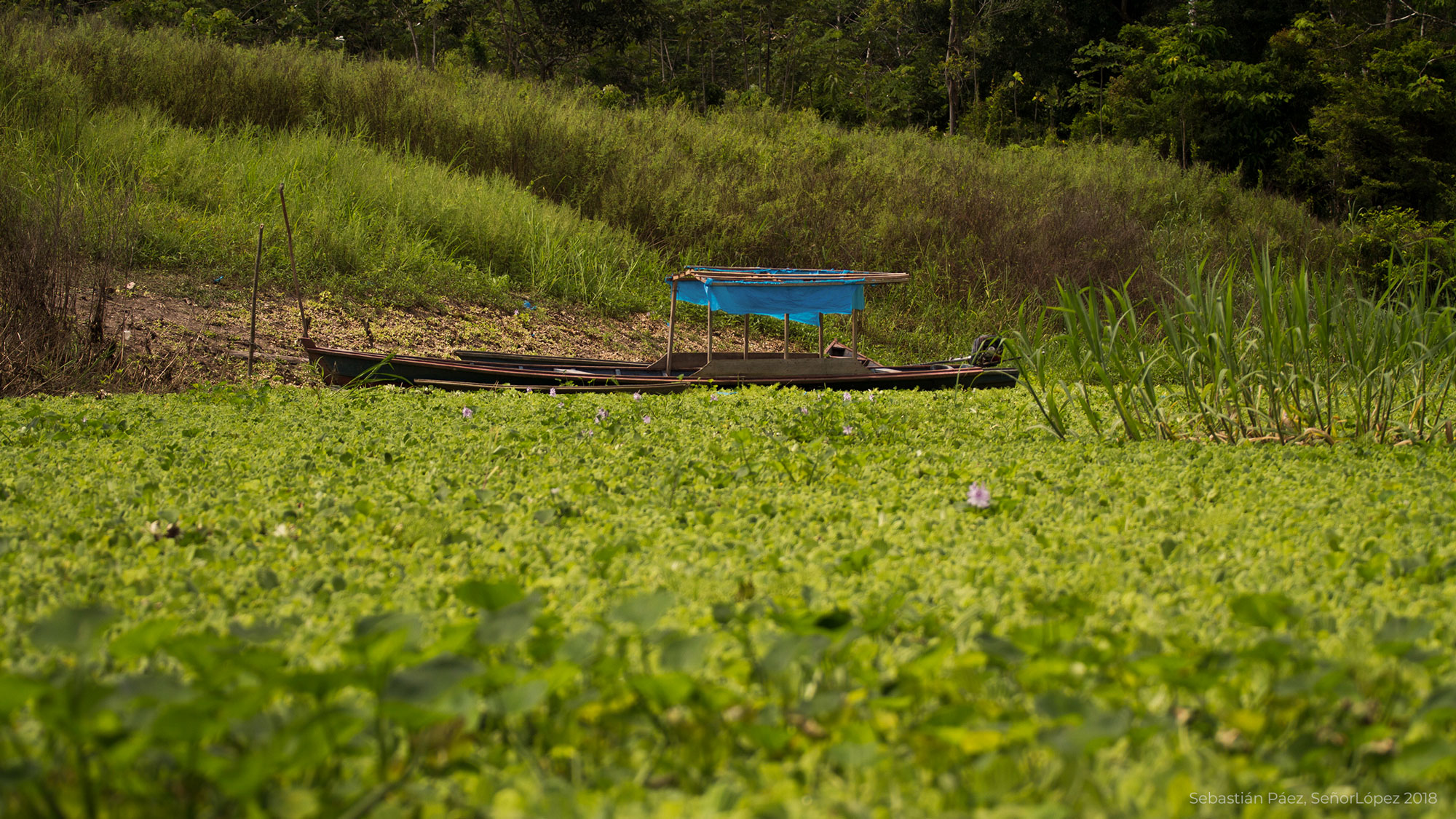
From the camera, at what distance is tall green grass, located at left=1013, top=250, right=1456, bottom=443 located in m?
3.54

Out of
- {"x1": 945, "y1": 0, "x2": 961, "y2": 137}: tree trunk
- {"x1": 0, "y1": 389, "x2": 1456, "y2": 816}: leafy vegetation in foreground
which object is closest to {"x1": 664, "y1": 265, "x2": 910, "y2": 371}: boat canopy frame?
{"x1": 0, "y1": 389, "x2": 1456, "y2": 816}: leafy vegetation in foreground

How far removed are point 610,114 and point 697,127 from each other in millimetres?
1338

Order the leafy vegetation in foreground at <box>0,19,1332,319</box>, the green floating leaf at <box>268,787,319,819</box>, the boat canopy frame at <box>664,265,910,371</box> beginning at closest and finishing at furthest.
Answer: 1. the green floating leaf at <box>268,787,319,819</box>
2. the boat canopy frame at <box>664,265,910,371</box>
3. the leafy vegetation in foreground at <box>0,19,1332,319</box>

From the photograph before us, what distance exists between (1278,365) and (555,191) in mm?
10396

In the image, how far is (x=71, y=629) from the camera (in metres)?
1.15

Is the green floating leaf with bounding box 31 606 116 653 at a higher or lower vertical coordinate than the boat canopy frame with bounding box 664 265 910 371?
lower

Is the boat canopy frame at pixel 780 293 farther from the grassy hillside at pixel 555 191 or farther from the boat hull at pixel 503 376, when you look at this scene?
the grassy hillside at pixel 555 191

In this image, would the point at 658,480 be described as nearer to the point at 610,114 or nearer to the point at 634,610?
the point at 634,610

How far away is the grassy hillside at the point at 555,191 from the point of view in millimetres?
9555

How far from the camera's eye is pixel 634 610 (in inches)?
51.0

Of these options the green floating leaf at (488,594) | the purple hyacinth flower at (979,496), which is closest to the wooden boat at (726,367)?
the purple hyacinth flower at (979,496)

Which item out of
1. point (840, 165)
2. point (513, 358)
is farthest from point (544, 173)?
point (513, 358)

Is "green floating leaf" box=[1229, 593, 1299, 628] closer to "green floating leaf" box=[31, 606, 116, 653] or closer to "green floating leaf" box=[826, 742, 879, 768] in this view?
"green floating leaf" box=[826, 742, 879, 768]

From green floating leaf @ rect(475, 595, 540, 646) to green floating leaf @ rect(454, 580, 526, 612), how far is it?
3 centimetres
